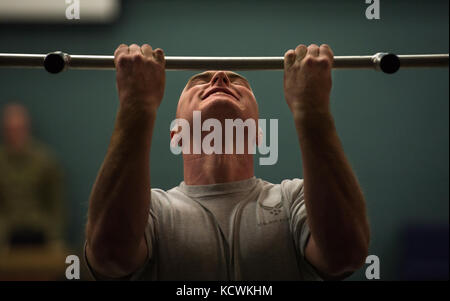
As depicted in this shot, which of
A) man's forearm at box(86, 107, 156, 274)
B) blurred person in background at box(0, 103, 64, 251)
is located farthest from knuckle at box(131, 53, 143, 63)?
blurred person in background at box(0, 103, 64, 251)

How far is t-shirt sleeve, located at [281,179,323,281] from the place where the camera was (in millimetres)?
698

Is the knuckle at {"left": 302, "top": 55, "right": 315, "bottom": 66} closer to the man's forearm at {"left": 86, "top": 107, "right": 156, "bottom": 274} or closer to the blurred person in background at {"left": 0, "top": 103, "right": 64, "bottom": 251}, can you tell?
the man's forearm at {"left": 86, "top": 107, "right": 156, "bottom": 274}

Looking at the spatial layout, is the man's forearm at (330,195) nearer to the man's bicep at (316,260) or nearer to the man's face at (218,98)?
the man's bicep at (316,260)

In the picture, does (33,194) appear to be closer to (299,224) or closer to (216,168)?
(216,168)

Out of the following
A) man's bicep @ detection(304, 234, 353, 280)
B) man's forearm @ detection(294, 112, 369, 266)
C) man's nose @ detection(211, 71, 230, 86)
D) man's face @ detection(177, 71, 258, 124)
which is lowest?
man's bicep @ detection(304, 234, 353, 280)

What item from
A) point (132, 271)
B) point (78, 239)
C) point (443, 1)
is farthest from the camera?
point (443, 1)

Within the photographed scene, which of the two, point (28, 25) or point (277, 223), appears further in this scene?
point (28, 25)

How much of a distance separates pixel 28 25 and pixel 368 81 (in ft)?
3.51

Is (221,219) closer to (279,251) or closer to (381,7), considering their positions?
(279,251)

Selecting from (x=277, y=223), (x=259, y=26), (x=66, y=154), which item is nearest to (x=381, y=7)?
(x=259, y=26)

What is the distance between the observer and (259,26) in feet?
3.96

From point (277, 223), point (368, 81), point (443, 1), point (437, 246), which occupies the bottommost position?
point (437, 246)

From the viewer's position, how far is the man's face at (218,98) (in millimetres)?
782

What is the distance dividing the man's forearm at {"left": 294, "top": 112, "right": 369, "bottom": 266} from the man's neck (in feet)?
0.65
